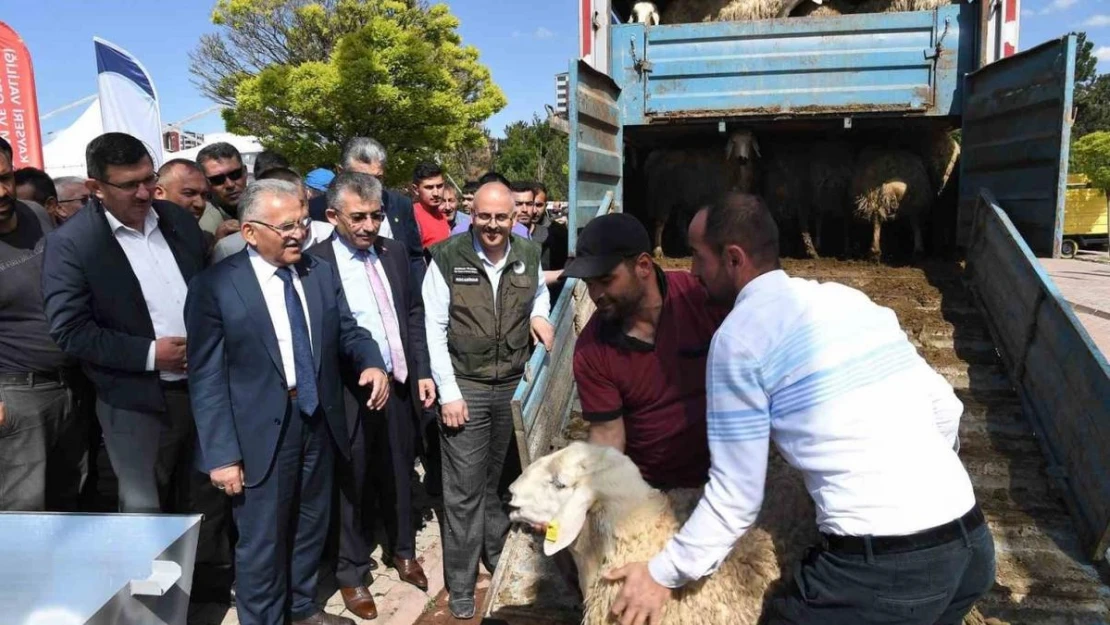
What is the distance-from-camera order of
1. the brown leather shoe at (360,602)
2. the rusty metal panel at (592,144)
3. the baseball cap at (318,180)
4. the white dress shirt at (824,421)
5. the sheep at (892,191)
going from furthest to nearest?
1. the sheep at (892,191)
2. the baseball cap at (318,180)
3. the rusty metal panel at (592,144)
4. the brown leather shoe at (360,602)
5. the white dress shirt at (824,421)

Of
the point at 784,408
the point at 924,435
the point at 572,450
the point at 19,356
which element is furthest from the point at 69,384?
the point at 924,435

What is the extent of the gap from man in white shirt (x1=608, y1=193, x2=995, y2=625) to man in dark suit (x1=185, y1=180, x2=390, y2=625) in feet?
6.00

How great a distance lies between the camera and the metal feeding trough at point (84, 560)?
210cm

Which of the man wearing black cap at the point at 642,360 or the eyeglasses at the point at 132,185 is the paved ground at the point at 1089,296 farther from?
the eyeglasses at the point at 132,185

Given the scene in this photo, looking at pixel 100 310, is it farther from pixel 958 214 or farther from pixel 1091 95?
pixel 1091 95

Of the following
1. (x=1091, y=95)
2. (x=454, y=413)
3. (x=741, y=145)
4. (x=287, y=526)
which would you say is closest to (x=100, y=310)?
(x=287, y=526)

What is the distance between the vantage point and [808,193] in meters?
6.77

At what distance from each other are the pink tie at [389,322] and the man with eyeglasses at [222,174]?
158cm

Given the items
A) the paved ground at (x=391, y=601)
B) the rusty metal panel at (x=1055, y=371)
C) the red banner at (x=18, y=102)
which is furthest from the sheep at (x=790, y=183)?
the red banner at (x=18, y=102)

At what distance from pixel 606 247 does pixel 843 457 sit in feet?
3.20

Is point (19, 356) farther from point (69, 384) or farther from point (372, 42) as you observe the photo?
point (372, 42)

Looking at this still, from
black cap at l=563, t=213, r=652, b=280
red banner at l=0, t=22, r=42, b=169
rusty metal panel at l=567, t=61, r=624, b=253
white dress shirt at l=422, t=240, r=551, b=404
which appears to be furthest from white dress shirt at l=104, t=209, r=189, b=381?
red banner at l=0, t=22, r=42, b=169

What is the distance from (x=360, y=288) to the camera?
340cm

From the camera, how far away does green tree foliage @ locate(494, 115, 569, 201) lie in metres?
27.4
